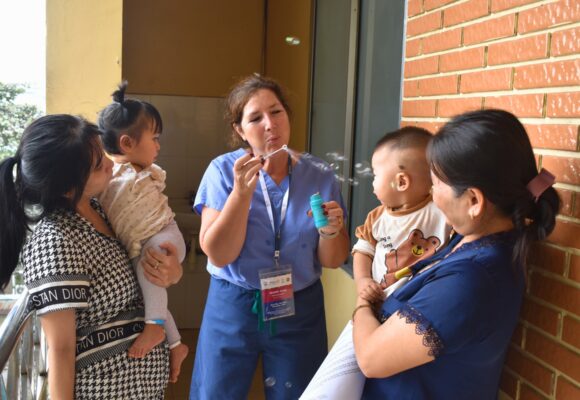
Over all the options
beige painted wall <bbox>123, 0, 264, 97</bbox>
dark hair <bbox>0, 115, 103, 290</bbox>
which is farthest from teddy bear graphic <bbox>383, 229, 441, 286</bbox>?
beige painted wall <bbox>123, 0, 264, 97</bbox>

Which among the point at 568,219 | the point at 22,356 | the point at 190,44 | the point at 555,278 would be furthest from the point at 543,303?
the point at 190,44

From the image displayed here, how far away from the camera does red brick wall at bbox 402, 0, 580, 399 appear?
1181 mm

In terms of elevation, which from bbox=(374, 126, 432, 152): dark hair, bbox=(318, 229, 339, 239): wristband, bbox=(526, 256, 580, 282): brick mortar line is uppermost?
bbox=(374, 126, 432, 152): dark hair

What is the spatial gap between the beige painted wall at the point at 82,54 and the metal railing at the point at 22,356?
5.15ft

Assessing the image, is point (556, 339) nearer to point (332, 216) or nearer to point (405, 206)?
point (405, 206)

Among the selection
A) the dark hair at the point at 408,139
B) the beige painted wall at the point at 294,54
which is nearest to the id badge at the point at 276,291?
the dark hair at the point at 408,139

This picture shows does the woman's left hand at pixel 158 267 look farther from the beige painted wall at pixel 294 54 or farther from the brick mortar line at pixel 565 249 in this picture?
the beige painted wall at pixel 294 54

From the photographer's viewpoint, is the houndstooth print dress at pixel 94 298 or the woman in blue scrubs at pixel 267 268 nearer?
the houndstooth print dress at pixel 94 298

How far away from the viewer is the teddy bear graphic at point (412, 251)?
144 cm

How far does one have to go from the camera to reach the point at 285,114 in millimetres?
1915

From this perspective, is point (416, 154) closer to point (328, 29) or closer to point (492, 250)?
point (492, 250)

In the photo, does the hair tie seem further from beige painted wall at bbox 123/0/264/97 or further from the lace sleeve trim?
beige painted wall at bbox 123/0/264/97

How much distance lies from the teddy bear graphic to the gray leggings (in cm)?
62

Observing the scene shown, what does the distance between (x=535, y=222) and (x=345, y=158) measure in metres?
2.13
